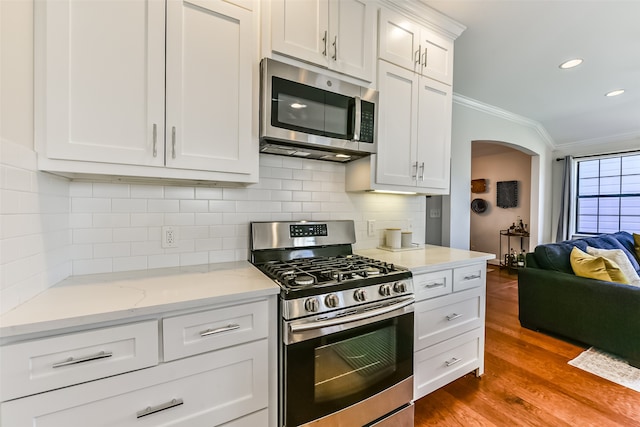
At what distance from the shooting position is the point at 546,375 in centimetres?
215

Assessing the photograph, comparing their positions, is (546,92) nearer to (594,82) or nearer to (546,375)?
(594,82)

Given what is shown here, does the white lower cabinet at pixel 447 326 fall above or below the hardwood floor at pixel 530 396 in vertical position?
above

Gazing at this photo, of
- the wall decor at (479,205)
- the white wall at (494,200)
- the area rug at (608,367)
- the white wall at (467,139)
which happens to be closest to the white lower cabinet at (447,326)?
the area rug at (608,367)

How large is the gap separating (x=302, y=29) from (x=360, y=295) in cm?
147

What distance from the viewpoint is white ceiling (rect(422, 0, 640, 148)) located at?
2.03 meters

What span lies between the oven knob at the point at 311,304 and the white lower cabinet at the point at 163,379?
6.5 inches

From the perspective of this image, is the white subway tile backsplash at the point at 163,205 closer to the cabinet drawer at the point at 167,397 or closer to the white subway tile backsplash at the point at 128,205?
the white subway tile backsplash at the point at 128,205

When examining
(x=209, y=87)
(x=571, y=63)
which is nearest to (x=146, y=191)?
(x=209, y=87)

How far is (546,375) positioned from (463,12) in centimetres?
277

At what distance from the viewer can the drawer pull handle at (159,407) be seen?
3.27 ft

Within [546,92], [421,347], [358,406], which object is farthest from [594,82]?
[358,406]

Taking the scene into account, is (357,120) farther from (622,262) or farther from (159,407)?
(622,262)

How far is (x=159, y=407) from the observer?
1.02 metres

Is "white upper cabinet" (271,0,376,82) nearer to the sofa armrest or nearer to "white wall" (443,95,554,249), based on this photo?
"white wall" (443,95,554,249)
